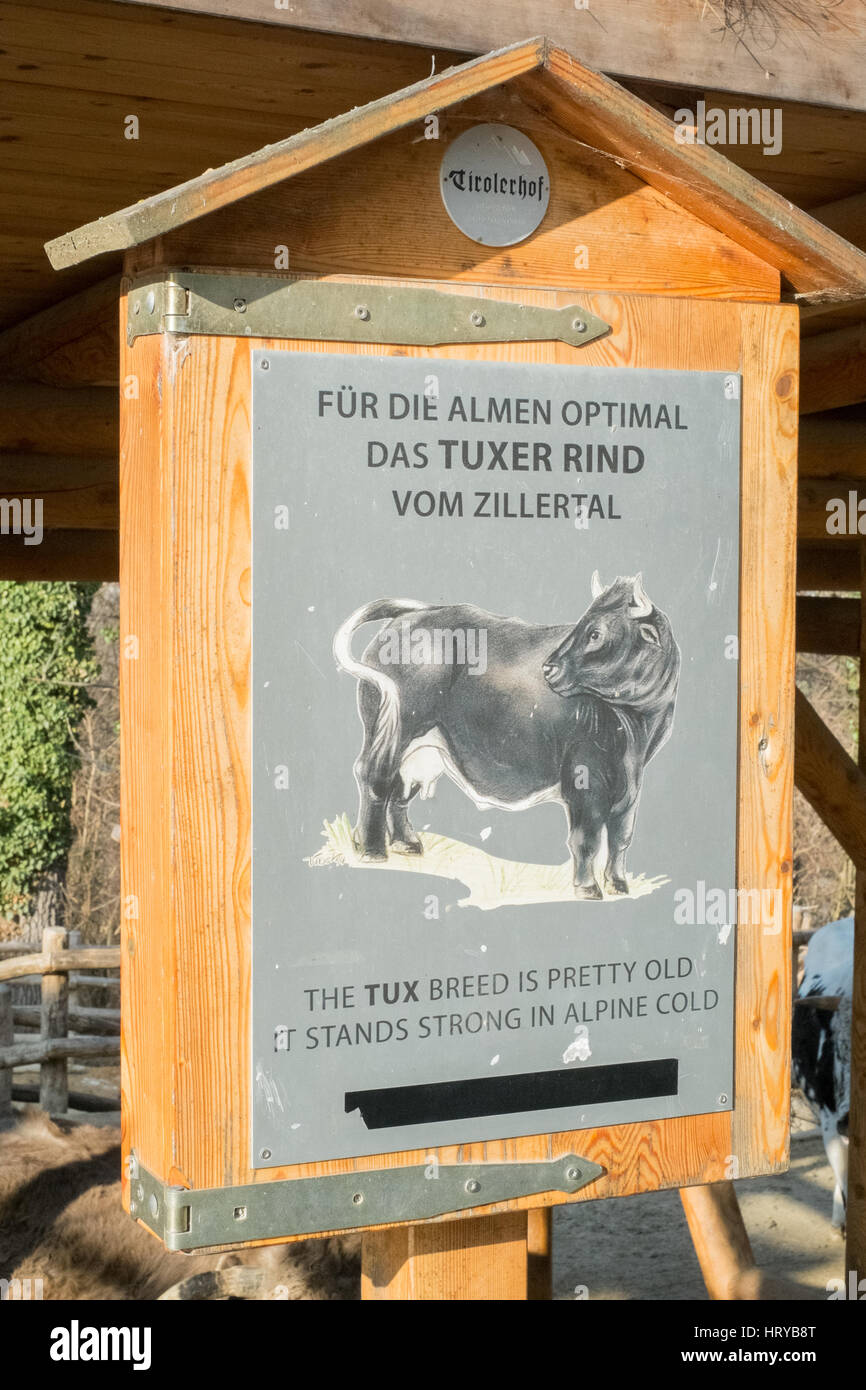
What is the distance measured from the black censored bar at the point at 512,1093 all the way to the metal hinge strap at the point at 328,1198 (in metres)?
0.07

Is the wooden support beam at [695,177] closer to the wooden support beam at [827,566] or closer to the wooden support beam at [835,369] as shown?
the wooden support beam at [835,369]

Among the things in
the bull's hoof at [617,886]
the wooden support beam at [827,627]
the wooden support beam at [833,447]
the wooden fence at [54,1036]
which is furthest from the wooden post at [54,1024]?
the bull's hoof at [617,886]

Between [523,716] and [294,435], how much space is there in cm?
47

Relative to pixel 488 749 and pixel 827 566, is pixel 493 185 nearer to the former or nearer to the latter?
pixel 488 749

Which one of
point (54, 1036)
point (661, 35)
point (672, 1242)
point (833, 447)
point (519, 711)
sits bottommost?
point (672, 1242)

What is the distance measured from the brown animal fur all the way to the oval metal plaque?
16.1ft

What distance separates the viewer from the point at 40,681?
1602 cm

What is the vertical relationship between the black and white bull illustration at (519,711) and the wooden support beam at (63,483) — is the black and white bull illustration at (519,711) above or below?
below

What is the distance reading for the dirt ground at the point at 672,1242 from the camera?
8.03 meters

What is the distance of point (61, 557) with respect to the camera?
6.02 meters

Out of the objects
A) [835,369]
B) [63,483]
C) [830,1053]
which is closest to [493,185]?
[835,369]

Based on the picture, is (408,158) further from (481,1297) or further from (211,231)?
(481,1297)

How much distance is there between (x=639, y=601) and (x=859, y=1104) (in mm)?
3087

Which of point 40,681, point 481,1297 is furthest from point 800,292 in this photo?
point 40,681
